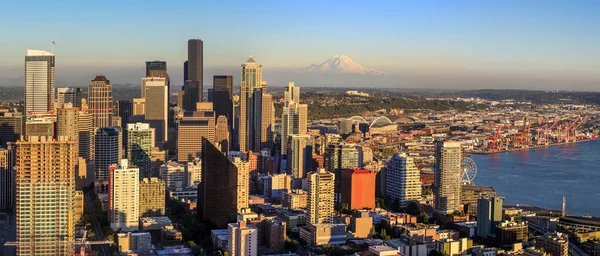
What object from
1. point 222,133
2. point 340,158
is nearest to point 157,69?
point 222,133

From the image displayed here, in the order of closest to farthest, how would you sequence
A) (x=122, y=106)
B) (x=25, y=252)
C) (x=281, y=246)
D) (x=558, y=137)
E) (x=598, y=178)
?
(x=25, y=252) < (x=281, y=246) < (x=598, y=178) < (x=122, y=106) < (x=558, y=137)

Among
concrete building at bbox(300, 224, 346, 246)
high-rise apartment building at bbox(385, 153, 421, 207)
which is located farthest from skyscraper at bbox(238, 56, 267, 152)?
concrete building at bbox(300, 224, 346, 246)

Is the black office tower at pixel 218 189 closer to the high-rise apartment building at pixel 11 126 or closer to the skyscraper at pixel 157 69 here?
the high-rise apartment building at pixel 11 126

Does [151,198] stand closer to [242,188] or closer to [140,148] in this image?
[242,188]

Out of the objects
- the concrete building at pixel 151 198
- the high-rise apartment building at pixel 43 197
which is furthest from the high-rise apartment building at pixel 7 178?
the high-rise apartment building at pixel 43 197

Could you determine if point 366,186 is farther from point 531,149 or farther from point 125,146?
point 531,149

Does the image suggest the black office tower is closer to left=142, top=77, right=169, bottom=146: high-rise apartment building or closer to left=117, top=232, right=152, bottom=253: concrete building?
left=117, top=232, right=152, bottom=253: concrete building

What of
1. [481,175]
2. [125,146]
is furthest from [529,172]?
[125,146]
